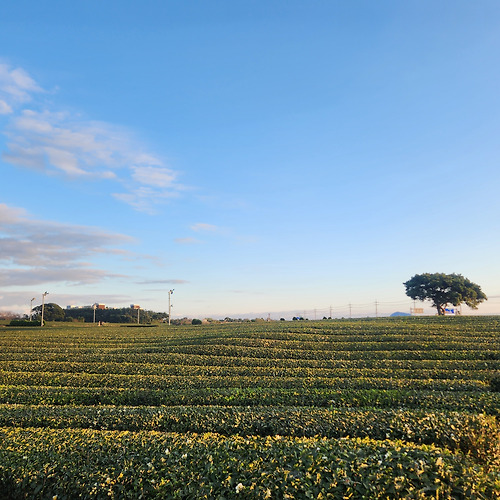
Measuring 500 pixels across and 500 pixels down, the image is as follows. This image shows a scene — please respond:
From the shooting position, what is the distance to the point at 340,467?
5.25 meters

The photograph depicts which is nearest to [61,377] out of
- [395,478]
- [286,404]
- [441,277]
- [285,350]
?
[286,404]

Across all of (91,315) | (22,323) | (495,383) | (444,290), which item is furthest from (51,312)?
(495,383)

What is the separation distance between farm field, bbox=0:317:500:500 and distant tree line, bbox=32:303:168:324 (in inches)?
2471

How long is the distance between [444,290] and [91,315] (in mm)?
75066

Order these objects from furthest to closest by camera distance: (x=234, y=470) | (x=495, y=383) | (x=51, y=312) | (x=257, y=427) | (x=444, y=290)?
(x=51, y=312)
(x=444, y=290)
(x=495, y=383)
(x=257, y=427)
(x=234, y=470)

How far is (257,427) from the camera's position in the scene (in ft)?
30.0

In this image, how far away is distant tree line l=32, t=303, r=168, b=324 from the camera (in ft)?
259

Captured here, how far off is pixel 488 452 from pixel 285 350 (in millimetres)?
17459

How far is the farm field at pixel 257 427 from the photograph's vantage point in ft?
16.9

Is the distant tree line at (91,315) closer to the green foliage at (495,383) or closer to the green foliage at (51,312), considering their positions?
the green foliage at (51,312)

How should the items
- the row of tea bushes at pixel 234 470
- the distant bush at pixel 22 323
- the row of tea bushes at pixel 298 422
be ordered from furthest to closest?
the distant bush at pixel 22 323, the row of tea bushes at pixel 298 422, the row of tea bushes at pixel 234 470

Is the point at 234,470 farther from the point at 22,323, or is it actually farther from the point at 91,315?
the point at 91,315

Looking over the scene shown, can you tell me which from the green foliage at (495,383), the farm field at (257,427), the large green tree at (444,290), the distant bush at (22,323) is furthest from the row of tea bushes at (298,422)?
the large green tree at (444,290)

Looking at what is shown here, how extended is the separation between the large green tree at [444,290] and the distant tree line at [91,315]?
2179 inches
